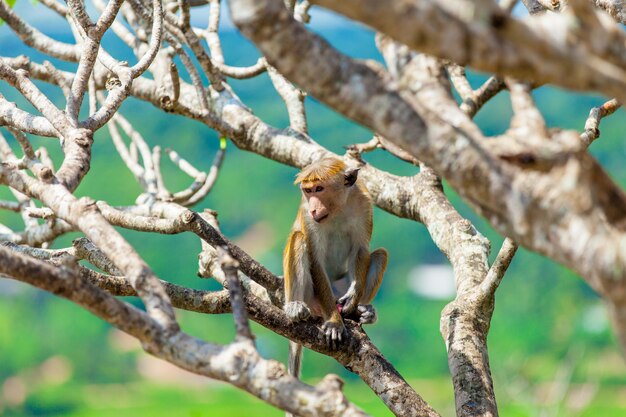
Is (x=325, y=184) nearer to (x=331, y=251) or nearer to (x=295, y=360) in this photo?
(x=331, y=251)

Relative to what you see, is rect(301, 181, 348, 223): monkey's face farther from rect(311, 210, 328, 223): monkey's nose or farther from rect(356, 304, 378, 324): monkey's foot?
rect(356, 304, 378, 324): monkey's foot

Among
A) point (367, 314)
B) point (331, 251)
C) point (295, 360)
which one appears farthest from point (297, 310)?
point (331, 251)

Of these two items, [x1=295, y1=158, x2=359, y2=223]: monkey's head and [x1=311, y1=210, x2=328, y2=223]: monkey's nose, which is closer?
[x1=295, y1=158, x2=359, y2=223]: monkey's head

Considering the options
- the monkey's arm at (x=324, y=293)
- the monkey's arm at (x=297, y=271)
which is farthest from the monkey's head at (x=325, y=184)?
the monkey's arm at (x=324, y=293)

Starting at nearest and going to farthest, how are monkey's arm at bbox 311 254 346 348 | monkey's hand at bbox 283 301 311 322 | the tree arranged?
the tree < monkey's hand at bbox 283 301 311 322 < monkey's arm at bbox 311 254 346 348

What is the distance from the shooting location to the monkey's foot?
17.7ft

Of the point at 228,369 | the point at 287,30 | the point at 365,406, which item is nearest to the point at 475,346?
the point at 228,369

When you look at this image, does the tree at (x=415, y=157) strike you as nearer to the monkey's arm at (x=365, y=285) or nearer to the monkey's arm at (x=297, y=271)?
the monkey's arm at (x=297, y=271)

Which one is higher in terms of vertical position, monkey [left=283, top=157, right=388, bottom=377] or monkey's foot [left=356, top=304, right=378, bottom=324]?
monkey [left=283, top=157, right=388, bottom=377]

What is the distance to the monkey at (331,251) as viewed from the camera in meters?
5.34

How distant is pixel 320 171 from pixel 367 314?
3.22ft

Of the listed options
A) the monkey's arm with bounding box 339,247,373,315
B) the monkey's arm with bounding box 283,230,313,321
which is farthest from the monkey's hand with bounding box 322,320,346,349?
the monkey's arm with bounding box 339,247,373,315

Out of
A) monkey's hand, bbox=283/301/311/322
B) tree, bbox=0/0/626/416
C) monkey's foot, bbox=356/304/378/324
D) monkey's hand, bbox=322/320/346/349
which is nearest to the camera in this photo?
tree, bbox=0/0/626/416

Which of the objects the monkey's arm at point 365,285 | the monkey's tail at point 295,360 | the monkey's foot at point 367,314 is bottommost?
the monkey's tail at point 295,360
